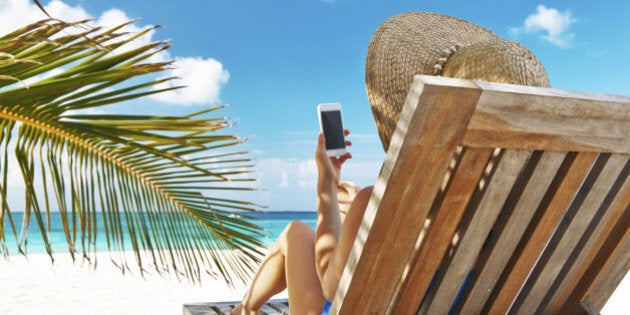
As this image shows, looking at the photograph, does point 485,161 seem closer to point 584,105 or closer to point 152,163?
point 584,105

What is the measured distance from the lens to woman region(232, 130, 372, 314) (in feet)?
5.08

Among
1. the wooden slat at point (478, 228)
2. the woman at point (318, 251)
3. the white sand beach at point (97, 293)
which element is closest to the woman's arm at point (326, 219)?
the woman at point (318, 251)

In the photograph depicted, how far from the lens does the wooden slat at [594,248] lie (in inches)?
57.2

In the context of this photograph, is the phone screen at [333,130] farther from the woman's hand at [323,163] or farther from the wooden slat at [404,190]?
the wooden slat at [404,190]

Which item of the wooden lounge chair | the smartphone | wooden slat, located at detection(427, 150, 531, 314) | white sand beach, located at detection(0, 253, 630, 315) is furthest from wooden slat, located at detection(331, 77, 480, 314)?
white sand beach, located at detection(0, 253, 630, 315)

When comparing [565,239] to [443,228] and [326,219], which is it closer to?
[443,228]

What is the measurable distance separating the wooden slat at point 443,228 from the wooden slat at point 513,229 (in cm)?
11

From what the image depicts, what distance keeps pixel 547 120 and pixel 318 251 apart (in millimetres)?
763

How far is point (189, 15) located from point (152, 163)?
28.2 meters

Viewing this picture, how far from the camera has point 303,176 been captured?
93.9 ft

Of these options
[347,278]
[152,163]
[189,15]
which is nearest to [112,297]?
[152,163]

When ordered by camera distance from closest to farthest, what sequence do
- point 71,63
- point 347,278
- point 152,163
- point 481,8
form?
point 347,278
point 71,63
point 152,163
point 481,8

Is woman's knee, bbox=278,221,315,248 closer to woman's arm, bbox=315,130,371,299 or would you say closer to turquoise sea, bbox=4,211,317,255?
woman's arm, bbox=315,130,371,299

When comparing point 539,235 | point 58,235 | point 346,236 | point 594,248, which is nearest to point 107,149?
point 346,236
